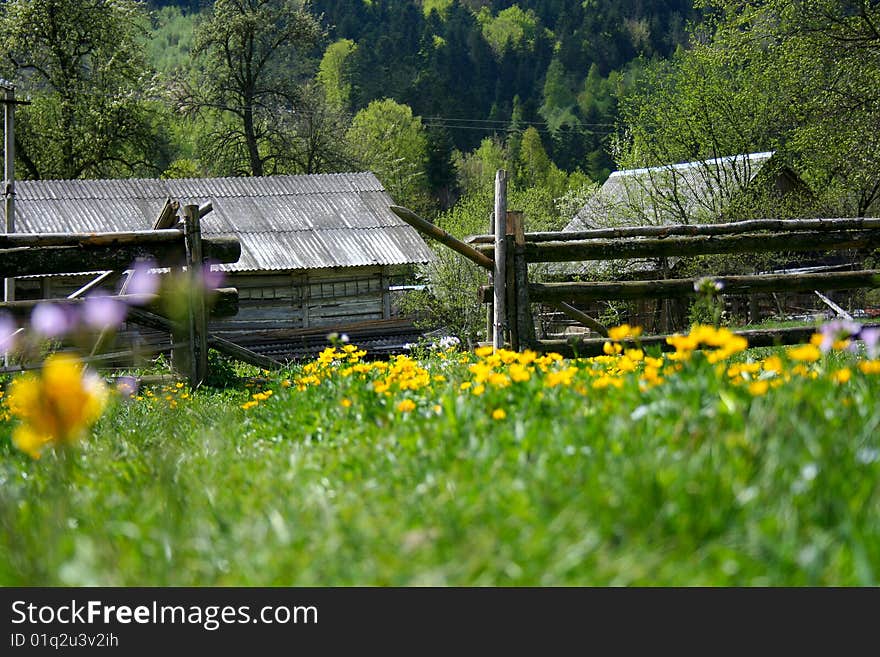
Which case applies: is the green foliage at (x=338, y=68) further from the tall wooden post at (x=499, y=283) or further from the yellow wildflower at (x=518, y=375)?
the yellow wildflower at (x=518, y=375)

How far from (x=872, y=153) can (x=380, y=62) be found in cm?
7207

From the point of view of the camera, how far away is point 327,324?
74.0 feet

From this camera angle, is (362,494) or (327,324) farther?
(327,324)

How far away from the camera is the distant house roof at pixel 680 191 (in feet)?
88.3

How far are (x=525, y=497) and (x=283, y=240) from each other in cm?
1976

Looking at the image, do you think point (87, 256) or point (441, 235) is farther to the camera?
point (441, 235)

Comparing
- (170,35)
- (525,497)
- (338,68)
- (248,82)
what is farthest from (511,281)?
(170,35)

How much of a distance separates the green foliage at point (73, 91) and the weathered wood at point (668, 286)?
86.7ft

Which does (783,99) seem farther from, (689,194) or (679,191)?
(679,191)

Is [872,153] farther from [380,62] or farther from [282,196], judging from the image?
[380,62]

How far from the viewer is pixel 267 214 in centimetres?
2236

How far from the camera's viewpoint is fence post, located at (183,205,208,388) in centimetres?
838

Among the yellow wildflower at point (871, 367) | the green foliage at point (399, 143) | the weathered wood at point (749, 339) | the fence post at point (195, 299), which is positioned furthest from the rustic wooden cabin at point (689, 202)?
the green foliage at point (399, 143)

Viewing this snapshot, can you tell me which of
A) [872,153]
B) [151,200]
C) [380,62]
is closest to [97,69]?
[151,200]
